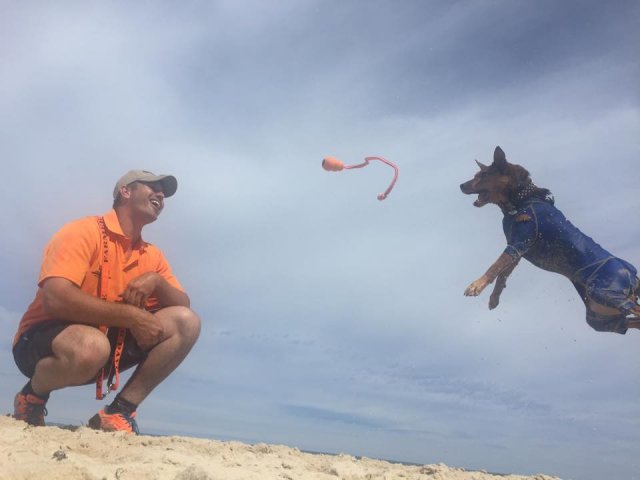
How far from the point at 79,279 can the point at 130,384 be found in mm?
1024

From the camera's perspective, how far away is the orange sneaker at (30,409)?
4199 millimetres

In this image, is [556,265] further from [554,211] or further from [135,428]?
[135,428]

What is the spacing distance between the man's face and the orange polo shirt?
204 millimetres

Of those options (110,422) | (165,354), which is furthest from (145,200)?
(110,422)

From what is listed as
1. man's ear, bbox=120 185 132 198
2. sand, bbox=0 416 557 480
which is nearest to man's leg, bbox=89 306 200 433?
sand, bbox=0 416 557 480

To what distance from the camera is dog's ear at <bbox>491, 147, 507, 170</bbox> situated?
18.7 feet

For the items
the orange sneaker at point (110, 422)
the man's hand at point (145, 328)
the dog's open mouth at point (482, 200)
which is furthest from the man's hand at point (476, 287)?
the orange sneaker at point (110, 422)

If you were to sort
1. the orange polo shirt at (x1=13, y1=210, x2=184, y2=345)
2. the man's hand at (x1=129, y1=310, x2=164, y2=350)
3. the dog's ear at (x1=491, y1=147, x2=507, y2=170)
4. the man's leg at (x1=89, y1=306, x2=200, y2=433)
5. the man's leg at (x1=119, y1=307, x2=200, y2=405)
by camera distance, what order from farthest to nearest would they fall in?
1. the dog's ear at (x1=491, y1=147, x2=507, y2=170)
2. the man's leg at (x1=119, y1=307, x2=200, y2=405)
3. the man's leg at (x1=89, y1=306, x2=200, y2=433)
4. the man's hand at (x1=129, y1=310, x2=164, y2=350)
5. the orange polo shirt at (x1=13, y1=210, x2=184, y2=345)

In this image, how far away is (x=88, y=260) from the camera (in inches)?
165

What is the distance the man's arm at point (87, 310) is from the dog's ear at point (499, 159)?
12.7ft

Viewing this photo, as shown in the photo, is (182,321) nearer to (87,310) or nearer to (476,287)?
(87,310)

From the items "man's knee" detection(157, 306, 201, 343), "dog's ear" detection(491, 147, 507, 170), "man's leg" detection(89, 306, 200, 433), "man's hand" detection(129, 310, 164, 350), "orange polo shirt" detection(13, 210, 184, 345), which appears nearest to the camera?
"orange polo shirt" detection(13, 210, 184, 345)

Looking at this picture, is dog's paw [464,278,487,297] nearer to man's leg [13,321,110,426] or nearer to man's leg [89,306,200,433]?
man's leg [89,306,200,433]

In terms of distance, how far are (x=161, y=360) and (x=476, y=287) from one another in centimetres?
284
